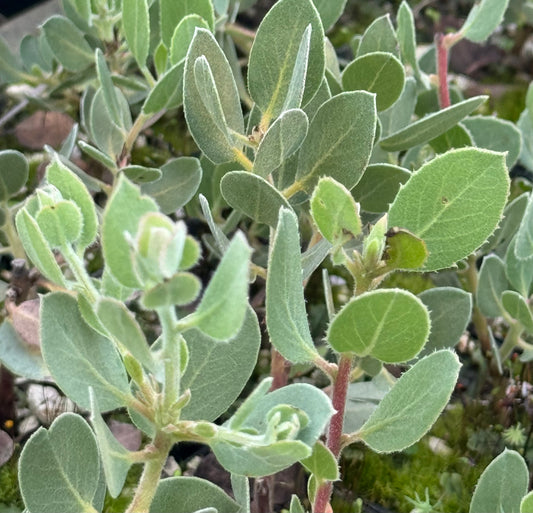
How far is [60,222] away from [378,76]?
397 millimetres

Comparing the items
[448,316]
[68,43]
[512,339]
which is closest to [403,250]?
[448,316]

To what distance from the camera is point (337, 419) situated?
1.97 feet

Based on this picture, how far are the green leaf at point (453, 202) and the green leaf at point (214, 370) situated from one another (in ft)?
0.46

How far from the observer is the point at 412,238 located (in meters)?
0.54

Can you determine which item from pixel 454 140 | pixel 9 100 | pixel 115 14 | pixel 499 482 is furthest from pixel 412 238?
pixel 9 100

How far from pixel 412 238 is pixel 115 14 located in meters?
0.67

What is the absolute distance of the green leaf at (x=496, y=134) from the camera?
3.09ft

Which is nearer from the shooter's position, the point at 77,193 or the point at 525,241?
the point at 77,193

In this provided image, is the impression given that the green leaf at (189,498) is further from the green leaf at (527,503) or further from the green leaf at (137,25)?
the green leaf at (137,25)

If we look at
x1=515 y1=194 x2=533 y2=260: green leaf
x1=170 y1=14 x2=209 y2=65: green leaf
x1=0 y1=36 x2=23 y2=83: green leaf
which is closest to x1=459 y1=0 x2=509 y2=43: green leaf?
x1=515 y1=194 x2=533 y2=260: green leaf

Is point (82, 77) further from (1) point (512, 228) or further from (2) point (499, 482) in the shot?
(2) point (499, 482)

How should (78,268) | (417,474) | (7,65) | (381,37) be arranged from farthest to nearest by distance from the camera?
(7,65)
(417,474)
(381,37)
(78,268)

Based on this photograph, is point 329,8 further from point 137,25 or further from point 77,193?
point 77,193

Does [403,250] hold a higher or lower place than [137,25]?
lower
